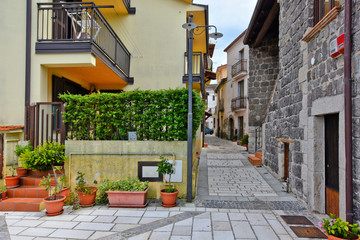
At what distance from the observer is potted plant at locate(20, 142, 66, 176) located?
4898 mm

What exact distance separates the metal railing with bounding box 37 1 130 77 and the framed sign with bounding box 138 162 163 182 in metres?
3.61

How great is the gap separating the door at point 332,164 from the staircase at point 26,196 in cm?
556

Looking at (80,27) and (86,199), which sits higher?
(80,27)

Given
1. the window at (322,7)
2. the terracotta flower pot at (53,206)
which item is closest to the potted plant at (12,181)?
the terracotta flower pot at (53,206)

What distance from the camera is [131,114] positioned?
523cm

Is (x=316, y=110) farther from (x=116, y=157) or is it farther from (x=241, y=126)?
(x=241, y=126)

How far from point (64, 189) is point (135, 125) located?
6.64ft

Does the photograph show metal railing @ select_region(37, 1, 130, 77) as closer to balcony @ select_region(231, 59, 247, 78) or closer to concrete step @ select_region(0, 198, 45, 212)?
concrete step @ select_region(0, 198, 45, 212)

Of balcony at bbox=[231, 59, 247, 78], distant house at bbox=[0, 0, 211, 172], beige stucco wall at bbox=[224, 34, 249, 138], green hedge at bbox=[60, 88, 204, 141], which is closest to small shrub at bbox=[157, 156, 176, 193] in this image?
green hedge at bbox=[60, 88, 204, 141]

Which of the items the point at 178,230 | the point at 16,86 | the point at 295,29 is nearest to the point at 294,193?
the point at 178,230

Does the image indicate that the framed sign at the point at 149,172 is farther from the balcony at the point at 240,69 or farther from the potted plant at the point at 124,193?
the balcony at the point at 240,69

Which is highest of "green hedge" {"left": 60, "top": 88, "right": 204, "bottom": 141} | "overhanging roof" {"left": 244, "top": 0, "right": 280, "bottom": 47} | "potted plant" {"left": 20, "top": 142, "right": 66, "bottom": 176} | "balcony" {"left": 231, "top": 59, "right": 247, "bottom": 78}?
"balcony" {"left": 231, "top": 59, "right": 247, "bottom": 78}

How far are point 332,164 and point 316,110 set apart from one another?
3.39 feet

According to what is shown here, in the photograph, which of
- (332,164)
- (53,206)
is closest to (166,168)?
(53,206)
